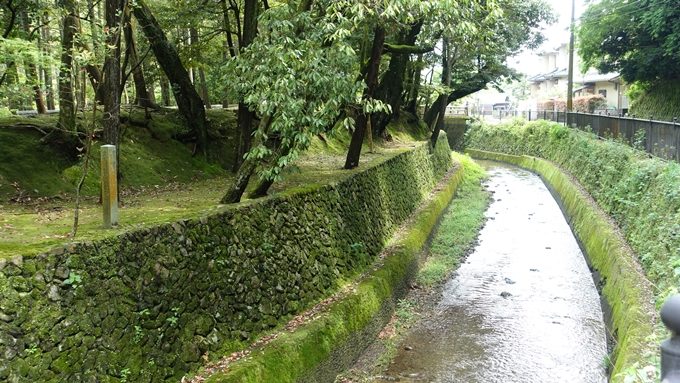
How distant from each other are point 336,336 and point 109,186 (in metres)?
4.46

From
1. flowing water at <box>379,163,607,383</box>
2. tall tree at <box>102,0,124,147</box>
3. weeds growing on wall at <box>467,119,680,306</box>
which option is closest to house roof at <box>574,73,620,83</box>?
weeds growing on wall at <box>467,119,680,306</box>

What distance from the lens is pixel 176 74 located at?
1360 cm

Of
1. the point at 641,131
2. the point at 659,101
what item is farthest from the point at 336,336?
the point at 659,101

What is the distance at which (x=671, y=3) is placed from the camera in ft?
70.5

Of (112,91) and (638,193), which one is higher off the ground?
(112,91)

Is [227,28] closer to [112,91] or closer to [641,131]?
[112,91]

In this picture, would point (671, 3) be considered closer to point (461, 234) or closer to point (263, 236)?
point (461, 234)

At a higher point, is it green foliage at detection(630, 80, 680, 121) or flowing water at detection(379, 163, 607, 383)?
green foliage at detection(630, 80, 680, 121)

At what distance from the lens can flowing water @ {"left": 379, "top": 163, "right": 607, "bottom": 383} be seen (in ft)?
30.6

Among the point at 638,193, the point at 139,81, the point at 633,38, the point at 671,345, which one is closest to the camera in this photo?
the point at 671,345

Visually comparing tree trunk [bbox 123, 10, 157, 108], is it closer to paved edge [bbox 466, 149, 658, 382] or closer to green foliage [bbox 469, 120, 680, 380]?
paved edge [bbox 466, 149, 658, 382]

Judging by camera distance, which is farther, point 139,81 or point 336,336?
point 139,81

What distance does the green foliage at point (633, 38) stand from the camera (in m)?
22.0

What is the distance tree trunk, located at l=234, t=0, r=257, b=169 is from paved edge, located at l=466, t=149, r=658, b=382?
890 cm
